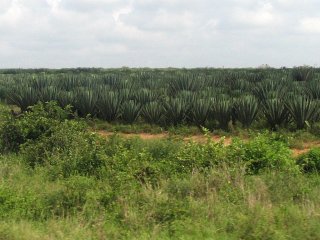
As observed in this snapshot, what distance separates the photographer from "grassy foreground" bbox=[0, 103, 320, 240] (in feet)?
14.9

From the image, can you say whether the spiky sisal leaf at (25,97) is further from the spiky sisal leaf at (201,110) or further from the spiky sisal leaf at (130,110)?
the spiky sisal leaf at (201,110)

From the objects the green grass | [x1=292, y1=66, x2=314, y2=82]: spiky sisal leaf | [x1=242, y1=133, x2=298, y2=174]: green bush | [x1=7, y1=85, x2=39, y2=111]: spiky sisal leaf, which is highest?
[x1=292, y1=66, x2=314, y2=82]: spiky sisal leaf

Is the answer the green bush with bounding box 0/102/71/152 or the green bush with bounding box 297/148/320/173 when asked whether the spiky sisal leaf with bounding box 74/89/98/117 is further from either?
the green bush with bounding box 297/148/320/173

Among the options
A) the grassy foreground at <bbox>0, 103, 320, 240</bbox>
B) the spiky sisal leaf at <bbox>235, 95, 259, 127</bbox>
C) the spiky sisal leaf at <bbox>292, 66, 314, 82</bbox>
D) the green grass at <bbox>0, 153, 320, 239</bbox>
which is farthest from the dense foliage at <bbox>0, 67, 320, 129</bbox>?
the spiky sisal leaf at <bbox>292, 66, 314, 82</bbox>

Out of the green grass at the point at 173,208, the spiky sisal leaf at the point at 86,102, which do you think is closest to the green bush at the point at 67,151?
the green grass at the point at 173,208

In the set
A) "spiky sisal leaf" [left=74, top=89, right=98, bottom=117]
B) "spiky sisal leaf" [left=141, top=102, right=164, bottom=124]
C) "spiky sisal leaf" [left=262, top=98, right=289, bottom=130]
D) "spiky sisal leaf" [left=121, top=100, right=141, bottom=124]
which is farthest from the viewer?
"spiky sisal leaf" [left=74, top=89, right=98, bottom=117]

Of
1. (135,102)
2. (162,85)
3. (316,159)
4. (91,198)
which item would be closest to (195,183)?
(91,198)

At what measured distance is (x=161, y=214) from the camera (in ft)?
16.4

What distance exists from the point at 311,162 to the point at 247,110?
164 inches

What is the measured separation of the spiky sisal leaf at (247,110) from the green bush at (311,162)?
3.83 m

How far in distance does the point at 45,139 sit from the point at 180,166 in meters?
3.09

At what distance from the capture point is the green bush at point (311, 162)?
7.34 meters

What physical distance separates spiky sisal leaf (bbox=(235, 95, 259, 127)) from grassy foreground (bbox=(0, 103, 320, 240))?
327cm

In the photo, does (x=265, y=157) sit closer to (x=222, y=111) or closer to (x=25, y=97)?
(x=222, y=111)
